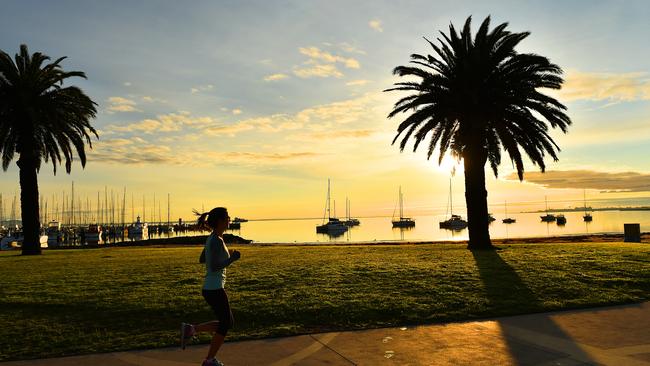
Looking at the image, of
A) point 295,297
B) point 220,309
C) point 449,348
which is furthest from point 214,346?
point 295,297

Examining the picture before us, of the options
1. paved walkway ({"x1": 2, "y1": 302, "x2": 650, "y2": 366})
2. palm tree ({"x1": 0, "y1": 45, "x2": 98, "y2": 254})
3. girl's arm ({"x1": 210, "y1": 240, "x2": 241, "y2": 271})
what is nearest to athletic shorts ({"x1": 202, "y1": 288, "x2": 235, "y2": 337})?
girl's arm ({"x1": 210, "y1": 240, "x2": 241, "y2": 271})

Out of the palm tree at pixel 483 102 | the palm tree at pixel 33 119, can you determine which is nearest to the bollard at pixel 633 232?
the palm tree at pixel 483 102

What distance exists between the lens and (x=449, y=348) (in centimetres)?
589

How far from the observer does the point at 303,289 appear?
10.1m

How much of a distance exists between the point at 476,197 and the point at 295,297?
1472cm

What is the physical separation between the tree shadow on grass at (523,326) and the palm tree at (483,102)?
411 inches

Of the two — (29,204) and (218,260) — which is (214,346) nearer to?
(218,260)

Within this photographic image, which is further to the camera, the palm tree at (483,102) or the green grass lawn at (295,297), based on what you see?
the palm tree at (483,102)

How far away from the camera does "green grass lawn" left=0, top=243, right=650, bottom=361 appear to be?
7160 millimetres

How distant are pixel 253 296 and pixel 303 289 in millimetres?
1196

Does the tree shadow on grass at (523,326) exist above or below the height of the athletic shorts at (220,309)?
below

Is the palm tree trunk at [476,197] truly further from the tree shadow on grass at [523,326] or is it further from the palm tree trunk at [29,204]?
the palm tree trunk at [29,204]

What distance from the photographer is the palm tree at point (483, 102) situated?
67.1 feet

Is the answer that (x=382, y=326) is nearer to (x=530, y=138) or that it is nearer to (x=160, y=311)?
(x=160, y=311)
